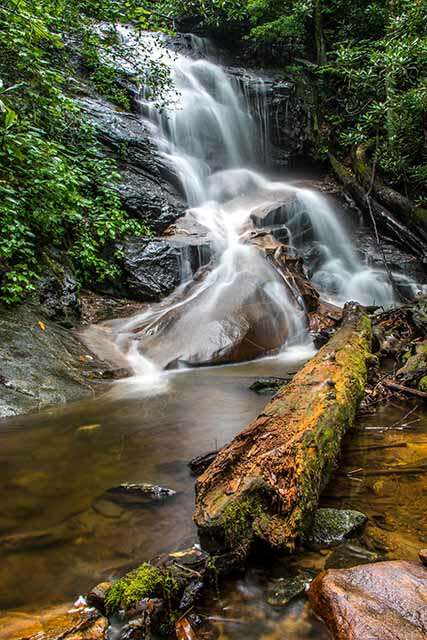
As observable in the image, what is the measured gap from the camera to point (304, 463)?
2279mm

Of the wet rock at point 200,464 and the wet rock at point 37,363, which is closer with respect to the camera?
the wet rock at point 200,464

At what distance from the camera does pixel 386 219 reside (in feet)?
42.4

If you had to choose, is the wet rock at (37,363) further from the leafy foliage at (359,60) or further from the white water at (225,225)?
the leafy foliage at (359,60)

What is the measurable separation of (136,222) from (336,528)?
847 centimetres

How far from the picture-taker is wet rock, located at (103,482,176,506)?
2631 millimetres

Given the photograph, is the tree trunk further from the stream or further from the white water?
the stream

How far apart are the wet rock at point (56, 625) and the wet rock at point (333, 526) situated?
3.41 feet

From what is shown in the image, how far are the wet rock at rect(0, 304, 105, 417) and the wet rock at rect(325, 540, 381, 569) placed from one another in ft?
12.0

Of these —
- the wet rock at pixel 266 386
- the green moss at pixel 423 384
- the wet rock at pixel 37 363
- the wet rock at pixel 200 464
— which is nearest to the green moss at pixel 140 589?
the wet rock at pixel 200 464

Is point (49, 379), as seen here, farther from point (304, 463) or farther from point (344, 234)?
point (344, 234)

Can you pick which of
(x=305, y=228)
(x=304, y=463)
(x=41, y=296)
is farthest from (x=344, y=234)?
(x=304, y=463)

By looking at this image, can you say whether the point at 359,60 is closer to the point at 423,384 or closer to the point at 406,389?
the point at 423,384

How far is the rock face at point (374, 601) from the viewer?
54.8 inches

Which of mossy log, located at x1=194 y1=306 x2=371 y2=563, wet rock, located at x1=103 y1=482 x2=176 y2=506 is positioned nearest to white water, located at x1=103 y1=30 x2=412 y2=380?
wet rock, located at x1=103 y1=482 x2=176 y2=506
